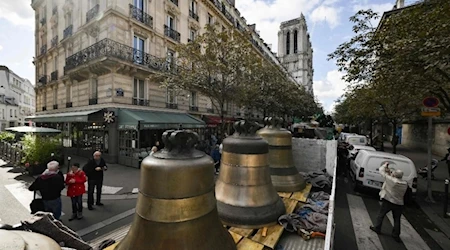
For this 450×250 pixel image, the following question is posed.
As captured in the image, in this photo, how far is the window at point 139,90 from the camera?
15.9 meters

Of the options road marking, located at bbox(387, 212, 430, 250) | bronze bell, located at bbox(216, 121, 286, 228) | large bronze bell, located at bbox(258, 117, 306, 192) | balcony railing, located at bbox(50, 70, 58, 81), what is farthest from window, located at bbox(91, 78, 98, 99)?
road marking, located at bbox(387, 212, 430, 250)

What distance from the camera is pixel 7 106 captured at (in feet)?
143

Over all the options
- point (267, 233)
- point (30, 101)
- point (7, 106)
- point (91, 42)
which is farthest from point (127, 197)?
point (30, 101)

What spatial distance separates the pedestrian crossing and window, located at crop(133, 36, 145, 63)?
1541 cm

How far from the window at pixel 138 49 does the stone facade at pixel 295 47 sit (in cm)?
6926

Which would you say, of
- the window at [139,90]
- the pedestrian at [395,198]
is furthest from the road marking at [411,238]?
the window at [139,90]

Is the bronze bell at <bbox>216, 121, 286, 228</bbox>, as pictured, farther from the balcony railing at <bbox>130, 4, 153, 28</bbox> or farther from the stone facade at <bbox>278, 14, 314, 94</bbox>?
the stone facade at <bbox>278, 14, 314, 94</bbox>

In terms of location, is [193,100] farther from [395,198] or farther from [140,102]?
[395,198]

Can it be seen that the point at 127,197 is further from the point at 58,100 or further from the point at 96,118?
the point at 58,100

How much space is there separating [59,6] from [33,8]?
30.2 ft

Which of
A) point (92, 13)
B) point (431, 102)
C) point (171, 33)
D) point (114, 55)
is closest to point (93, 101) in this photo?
point (114, 55)

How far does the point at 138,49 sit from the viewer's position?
15.9m

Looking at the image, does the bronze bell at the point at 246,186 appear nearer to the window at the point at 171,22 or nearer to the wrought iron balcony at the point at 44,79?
the window at the point at 171,22

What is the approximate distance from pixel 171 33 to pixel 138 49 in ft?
A: 13.5
